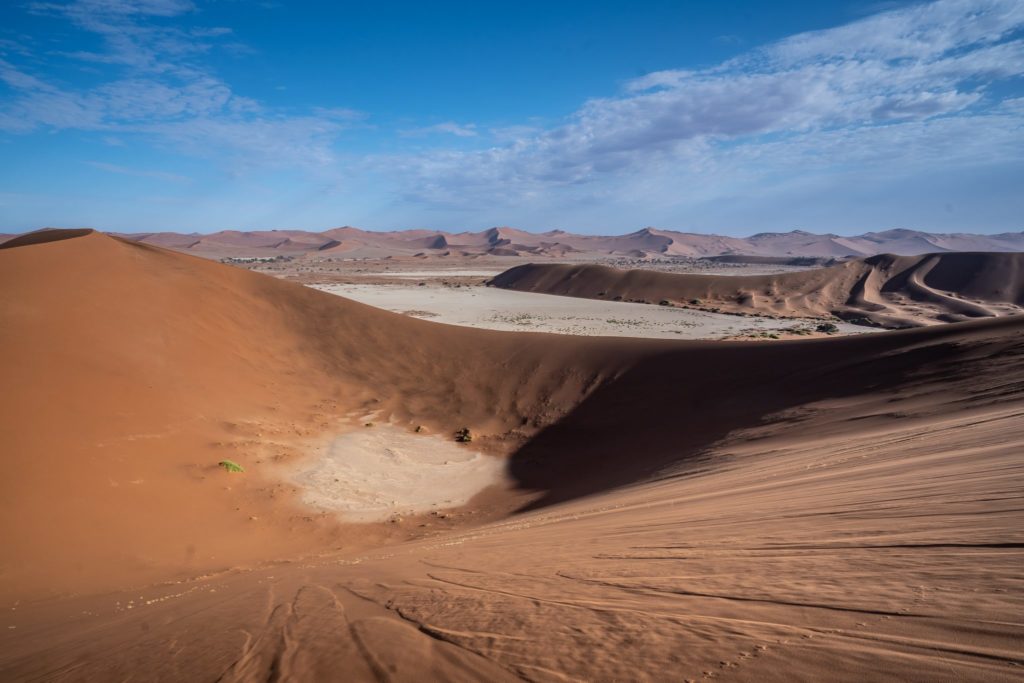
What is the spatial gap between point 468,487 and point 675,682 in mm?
12192

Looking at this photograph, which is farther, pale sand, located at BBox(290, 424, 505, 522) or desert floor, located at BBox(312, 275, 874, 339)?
desert floor, located at BBox(312, 275, 874, 339)

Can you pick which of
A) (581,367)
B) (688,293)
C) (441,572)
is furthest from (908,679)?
(688,293)

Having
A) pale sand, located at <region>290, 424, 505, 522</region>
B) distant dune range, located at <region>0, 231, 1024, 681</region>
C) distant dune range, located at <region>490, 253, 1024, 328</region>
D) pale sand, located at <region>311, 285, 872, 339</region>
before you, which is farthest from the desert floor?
pale sand, located at <region>290, 424, 505, 522</region>

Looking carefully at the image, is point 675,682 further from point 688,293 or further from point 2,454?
point 688,293

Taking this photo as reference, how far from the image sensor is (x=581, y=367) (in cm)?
2220

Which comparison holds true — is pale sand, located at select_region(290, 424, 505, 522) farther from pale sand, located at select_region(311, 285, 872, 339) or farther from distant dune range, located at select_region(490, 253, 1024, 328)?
distant dune range, located at select_region(490, 253, 1024, 328)

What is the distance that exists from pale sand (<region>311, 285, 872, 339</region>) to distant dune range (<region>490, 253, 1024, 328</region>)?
17.6 feet

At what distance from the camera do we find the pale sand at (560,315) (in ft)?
140

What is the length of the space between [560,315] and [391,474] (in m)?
39.4

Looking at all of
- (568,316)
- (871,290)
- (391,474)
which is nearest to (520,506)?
(391,474)

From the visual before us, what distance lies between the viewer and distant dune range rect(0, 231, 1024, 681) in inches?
140

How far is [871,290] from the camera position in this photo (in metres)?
58.1

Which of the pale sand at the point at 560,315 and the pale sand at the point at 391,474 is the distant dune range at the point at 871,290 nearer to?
the pale sand at the point at 560,315

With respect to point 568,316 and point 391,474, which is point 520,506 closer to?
point 391,474
